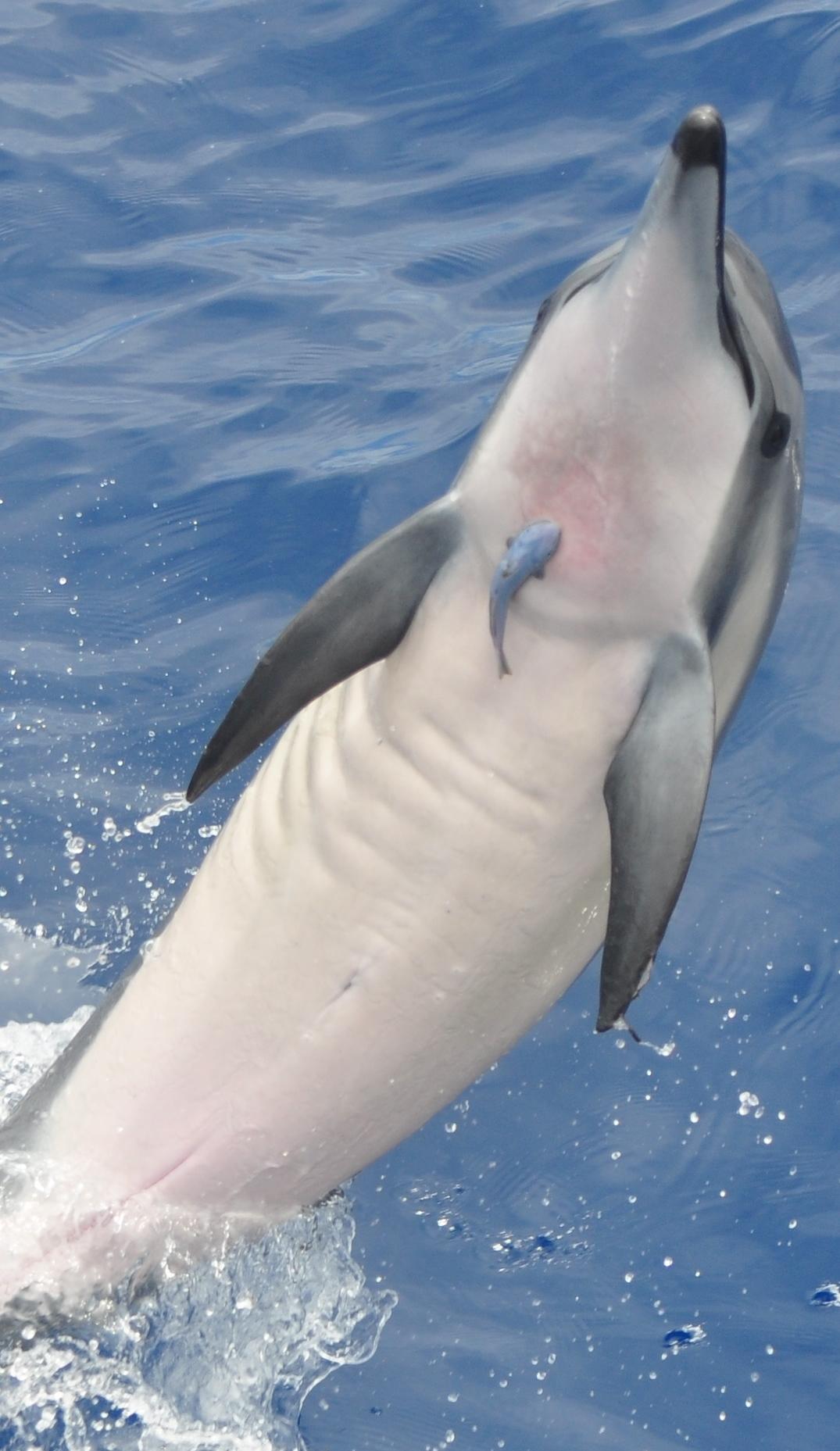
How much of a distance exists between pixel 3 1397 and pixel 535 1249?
5.07ft

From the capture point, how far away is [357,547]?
6.75 meters

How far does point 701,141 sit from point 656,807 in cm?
132

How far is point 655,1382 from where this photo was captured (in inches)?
185

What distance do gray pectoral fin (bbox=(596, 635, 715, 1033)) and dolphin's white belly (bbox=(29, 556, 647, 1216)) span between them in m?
0.09

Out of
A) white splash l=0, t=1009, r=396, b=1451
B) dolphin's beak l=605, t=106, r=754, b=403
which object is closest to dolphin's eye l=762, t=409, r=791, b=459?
dolphin's beak l=605, t=106, r=754, b=403

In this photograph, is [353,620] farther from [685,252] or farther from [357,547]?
[357,547]

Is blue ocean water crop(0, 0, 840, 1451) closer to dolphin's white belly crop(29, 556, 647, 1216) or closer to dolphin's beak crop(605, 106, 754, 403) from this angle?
dolphin's white belly crop(29, 556, 647, 1216)

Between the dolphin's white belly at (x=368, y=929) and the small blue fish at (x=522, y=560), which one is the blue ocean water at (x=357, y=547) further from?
the small blue fish at (x=522, y=560)

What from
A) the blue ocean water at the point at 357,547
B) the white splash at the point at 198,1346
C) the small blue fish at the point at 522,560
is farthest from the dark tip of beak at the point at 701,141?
the blue ocean water at the point at 357,547

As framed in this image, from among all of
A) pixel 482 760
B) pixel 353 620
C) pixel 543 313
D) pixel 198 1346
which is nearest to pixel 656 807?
pixel 482 760

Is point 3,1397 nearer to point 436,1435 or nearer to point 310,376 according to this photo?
point 436,1435

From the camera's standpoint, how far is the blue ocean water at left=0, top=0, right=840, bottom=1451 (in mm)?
4695

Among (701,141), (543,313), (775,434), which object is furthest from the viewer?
(543,313)

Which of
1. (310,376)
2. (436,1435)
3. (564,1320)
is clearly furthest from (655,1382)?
(310,376)
